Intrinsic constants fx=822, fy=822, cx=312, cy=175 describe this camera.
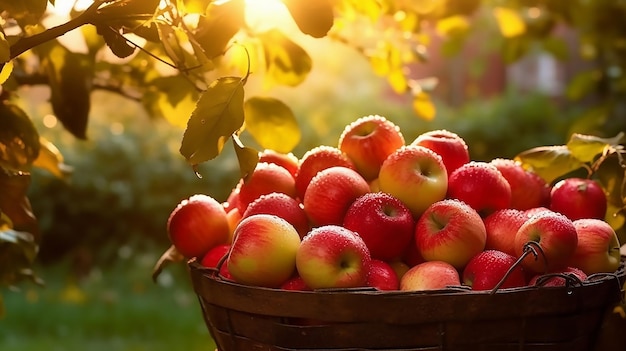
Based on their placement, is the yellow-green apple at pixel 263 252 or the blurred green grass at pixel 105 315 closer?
the yellow-green apple at pixel 263 252

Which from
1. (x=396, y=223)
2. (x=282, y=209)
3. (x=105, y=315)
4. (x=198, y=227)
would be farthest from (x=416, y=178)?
(x=105, y=315)

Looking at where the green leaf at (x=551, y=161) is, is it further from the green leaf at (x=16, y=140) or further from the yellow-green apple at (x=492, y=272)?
the green leaf at (x=16, y=140)

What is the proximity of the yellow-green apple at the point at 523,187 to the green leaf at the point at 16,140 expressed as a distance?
66cm

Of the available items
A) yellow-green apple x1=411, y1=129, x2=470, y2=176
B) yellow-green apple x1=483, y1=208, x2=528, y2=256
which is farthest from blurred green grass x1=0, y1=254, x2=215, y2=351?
yellow-green apple x1=483, y1=208, x2=528, y2=256

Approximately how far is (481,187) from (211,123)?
40 cm

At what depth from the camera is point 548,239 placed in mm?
991

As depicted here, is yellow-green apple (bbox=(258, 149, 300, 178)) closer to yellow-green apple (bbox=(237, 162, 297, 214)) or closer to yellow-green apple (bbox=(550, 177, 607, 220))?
yellow-green apple (bbox=(237, 162, 297, 214))

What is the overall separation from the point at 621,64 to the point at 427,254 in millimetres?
1996

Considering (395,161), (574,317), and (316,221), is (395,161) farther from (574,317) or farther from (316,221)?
(574,317)

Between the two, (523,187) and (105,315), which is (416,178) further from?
(105,315)

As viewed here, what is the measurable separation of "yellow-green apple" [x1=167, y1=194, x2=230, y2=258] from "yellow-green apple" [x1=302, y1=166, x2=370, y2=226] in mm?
130

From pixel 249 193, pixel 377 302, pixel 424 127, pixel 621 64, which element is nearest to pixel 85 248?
pixel 424 127

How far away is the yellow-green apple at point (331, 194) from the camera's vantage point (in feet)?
3.62

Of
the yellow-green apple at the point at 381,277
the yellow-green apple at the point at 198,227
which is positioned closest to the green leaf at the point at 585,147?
the yellow-green apple at the point at 381,277
